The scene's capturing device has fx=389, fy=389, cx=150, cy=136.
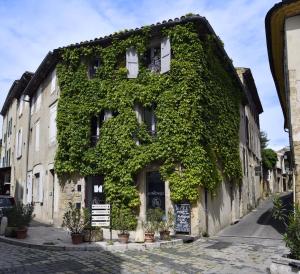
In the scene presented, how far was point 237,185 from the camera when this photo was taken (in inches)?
786

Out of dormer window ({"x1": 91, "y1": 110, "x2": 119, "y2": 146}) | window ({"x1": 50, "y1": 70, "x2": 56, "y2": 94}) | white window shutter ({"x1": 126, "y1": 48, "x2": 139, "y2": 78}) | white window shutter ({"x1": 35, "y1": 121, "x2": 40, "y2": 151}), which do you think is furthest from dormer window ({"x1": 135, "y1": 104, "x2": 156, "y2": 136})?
white window shutter ({"x1": 35, "y1": 121, "x2": 40, "y2": 151})

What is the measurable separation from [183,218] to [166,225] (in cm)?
72

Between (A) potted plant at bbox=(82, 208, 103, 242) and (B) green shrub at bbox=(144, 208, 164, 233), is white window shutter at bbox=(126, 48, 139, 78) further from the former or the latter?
(A) potted plant at bbox=(82, 208, 103, 242)

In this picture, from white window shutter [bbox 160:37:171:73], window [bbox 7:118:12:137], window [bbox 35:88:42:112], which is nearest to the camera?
white window shutter [bbox 160:37:171:73]

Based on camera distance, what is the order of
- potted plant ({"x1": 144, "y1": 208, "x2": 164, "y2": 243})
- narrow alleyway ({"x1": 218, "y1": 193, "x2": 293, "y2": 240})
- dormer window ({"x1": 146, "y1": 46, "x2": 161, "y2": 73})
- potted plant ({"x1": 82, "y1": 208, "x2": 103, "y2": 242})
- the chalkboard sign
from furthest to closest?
dormer window ({"x1": 146, "y1": 46, "x2": 161, "y2": 73}) < narrow alleyway ({"x1": 218, "y1": 193, "x2": 293, "y2": 240}) < the chalkboard sign < potted plant ({"x1": 82, "y1": 208, "x2": 103, "y2": 242}) < potted plant ({"x1": 144, "y1": 208, "x2": 164, "y2": 243})

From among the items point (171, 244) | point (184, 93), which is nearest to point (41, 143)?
point (184, 93)

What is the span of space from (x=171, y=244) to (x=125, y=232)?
56.4 inches

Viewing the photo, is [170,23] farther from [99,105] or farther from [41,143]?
[41,143]

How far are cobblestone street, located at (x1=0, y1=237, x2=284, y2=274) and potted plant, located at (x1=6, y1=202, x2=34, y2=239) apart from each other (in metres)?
0.84

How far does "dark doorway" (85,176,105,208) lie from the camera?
1577 centimetres

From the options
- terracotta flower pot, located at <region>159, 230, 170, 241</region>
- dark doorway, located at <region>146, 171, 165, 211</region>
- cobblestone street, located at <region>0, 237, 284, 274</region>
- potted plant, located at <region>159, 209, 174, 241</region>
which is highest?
dark doorway, located at <region>146, 171, 165, 211</region>

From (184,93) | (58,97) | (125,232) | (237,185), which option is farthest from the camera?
(237,185)

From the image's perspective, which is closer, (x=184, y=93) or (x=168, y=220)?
(x=168, y=220)

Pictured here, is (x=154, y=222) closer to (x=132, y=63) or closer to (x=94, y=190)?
(x=94, y=190)
